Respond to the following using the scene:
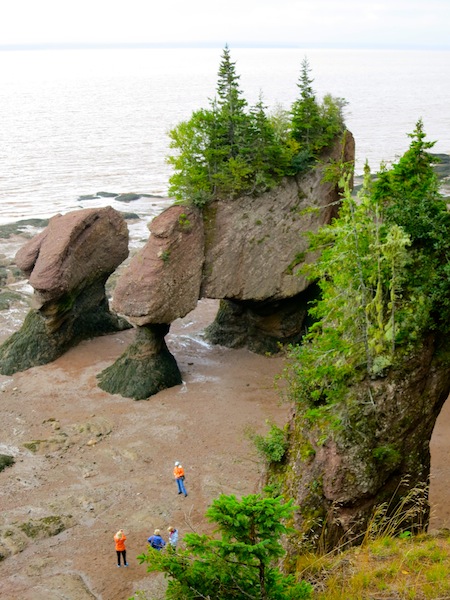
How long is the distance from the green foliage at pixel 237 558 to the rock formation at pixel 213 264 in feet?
61.4

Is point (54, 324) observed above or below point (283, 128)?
below

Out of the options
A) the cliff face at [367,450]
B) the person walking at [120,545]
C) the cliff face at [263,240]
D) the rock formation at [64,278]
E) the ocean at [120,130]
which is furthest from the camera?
the ocean at [120,130]

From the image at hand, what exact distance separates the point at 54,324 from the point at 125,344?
347 centimetres

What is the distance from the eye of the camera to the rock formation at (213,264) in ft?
92.2

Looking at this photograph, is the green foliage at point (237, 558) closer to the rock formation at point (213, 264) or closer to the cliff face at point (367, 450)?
the cliff face at point (367, 450)

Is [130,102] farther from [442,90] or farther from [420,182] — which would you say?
[420,182]

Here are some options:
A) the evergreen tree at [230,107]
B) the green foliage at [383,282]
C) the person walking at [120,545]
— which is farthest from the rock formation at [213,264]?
the green foliage at [383,282]

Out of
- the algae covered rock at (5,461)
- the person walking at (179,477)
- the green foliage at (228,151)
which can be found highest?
the green foliage at (228,151)

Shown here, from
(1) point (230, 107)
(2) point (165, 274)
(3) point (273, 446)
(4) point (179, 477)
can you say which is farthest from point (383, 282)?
(1) point (230, 107)

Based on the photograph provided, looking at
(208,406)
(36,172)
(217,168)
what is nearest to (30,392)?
(208,406)

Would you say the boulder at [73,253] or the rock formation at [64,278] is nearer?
the boulder at [73,253]

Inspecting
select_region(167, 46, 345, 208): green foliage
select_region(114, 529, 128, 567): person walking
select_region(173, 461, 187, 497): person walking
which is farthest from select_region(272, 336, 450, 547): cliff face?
select_region(167, 46, 345, 208): green foliage

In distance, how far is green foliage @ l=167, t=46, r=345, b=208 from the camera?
2862 cm

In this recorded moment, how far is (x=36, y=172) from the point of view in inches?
3314
